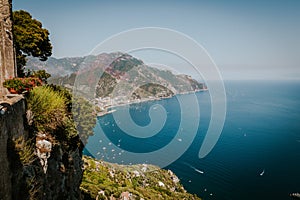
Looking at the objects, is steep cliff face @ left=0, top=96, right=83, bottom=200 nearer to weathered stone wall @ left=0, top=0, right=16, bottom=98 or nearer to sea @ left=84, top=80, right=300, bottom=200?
weathered stone wall @ left=0, top=0, right=16, bottom=98

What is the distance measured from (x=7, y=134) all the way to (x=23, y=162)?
703 mm

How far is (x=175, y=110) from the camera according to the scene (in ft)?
353

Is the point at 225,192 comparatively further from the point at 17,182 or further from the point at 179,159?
the point at 17,182

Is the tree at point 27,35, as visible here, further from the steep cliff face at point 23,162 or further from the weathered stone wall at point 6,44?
the steep cliff face at point 23,162

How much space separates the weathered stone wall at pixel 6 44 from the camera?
665 centimetres

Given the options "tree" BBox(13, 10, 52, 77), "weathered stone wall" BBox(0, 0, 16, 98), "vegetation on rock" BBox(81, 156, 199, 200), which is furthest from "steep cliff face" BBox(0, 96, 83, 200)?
"vegetation on rock" BBox(81, 156, 199, 200)

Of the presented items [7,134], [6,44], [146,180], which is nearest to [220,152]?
[146,180]

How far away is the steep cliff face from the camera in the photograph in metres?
3.73

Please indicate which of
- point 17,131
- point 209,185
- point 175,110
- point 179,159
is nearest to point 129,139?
point 179,159

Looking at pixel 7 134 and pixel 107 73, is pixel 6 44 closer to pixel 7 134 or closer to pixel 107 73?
pixel 7 134

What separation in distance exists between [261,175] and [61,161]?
4946 centimetres

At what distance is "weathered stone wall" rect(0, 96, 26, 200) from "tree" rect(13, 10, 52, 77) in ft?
29.1

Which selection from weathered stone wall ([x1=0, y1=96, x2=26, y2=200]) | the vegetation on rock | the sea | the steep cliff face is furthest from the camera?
the sea

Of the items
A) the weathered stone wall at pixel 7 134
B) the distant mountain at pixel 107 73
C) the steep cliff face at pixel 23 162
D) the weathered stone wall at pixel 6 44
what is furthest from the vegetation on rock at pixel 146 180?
the weathered stone wall at pixel 7 134
